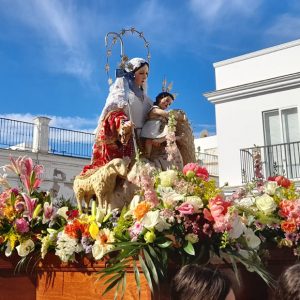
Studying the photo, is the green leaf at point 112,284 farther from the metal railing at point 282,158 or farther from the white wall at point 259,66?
the white wall at point 259,66

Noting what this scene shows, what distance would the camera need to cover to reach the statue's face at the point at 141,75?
3607mm

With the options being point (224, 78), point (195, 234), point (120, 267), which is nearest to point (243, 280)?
point (195, 234)

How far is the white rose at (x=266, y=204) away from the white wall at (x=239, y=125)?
9.51 metres

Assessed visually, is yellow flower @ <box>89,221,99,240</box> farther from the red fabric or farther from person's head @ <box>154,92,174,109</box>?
person's head @ <box>154,92,174,109</box>

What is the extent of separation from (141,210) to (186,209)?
0.20 metres

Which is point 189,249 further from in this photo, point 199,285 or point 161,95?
point 161,95

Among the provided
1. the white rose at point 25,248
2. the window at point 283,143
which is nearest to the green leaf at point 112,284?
the white rose at point 25,248

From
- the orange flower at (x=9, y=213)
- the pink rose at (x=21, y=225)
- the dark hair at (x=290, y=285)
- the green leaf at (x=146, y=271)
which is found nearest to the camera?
the dark hair at (x=290, y=285)

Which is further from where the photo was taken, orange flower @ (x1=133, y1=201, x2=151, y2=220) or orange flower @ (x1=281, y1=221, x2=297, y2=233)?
orange flower @ (x1=281, y1=221, x2=297, y2=233)

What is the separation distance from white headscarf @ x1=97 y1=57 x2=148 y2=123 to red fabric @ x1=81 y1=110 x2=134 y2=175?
5 centimetres

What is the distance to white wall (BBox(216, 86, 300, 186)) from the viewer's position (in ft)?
39.4

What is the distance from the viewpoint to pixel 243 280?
2512mm

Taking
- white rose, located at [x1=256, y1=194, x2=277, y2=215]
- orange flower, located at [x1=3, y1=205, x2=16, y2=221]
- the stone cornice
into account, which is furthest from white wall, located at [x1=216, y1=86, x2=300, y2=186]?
orange flower, located at [x1=3, y1=205, x2=16, y2=221]

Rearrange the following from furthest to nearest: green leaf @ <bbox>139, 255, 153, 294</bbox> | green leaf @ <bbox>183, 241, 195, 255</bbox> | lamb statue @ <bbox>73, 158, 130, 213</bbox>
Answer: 1. lamb statue @ <bbox>73, 158, 130, 213</bbox>
2. green leaf @ <bbox>183, 241, 195, 255</bbox>
3. green leaf @ <bbox>139, 255, 153, 294</bbox>
